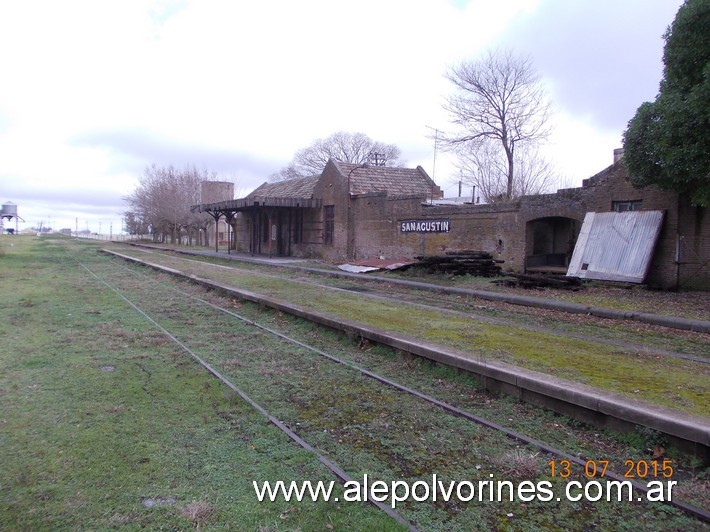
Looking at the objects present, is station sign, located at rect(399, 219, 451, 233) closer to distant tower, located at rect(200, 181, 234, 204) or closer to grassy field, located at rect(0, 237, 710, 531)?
grassy field, located at rect(0, 237, 710, 531)

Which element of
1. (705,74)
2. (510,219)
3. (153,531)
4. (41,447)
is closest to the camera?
(153,531)

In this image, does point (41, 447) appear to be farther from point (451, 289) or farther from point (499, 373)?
point (451, 289)

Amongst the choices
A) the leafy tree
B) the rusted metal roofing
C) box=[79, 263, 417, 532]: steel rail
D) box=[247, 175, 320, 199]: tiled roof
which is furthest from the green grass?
box=[247, 175, 320, 199]: tiled roof

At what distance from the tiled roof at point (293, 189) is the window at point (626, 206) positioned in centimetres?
1904

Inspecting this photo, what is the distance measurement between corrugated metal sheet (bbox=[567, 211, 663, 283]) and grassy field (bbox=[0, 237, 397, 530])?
1295cm

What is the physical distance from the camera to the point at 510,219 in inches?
744

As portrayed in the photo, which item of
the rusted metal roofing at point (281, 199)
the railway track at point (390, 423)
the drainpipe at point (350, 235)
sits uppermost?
the rusted metal roofing at point (281, 199)

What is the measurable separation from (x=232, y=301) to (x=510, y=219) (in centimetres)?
1110

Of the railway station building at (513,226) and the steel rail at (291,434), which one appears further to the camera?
the railway station building at (513,226)

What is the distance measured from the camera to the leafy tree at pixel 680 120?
1155 centimetres

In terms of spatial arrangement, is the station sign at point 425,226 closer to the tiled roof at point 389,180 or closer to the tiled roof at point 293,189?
the tiled roof at point 389,180

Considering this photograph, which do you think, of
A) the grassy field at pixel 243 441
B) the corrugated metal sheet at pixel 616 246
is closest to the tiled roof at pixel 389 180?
the corrugated metal sheet at pixel 616 246

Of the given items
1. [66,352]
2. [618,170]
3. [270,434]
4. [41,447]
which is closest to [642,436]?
[270,434]

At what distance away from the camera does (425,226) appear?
22.6 m
